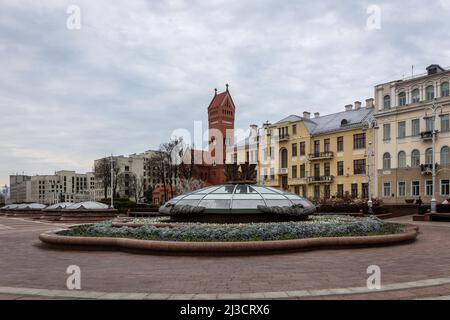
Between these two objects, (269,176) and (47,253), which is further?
(269,176)

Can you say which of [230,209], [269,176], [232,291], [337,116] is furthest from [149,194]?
[232,291]

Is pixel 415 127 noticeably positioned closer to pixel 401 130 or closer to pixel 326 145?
pixel 401 130

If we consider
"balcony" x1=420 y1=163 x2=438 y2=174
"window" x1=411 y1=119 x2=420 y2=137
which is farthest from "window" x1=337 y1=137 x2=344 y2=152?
"balcony" x1=420 y1=163 x2=438 y2=174

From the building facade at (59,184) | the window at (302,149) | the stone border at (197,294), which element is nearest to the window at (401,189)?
the window at (302,149)

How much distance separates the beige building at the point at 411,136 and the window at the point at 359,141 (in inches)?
97.1

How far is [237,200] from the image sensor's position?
56.5 ft

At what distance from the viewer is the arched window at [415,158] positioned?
44656mm

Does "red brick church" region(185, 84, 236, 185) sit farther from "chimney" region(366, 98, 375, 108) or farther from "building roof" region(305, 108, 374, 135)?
"chimney" region(366, 98, 375, 108)

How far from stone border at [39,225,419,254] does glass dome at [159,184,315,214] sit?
4576 millimetres

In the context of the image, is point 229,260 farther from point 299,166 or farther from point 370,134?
point 299,166

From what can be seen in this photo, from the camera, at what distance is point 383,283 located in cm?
778

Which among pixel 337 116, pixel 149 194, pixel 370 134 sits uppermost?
pixel 337 116

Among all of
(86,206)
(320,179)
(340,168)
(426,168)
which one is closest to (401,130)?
(426,168)
